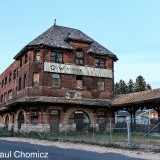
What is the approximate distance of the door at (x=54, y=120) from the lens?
32.3m

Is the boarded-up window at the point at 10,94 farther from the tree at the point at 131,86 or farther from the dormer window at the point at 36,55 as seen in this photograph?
the tree at the point at 131,86

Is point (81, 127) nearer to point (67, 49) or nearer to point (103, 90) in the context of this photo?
point (103, 90)

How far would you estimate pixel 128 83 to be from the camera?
102 metres

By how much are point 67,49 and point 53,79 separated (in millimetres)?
4040

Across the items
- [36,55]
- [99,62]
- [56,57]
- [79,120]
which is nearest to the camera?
[36,55]

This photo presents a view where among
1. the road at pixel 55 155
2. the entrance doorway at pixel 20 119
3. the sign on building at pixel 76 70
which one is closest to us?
the road at pixel 55 155

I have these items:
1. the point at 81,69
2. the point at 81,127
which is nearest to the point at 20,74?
the point at 81,69

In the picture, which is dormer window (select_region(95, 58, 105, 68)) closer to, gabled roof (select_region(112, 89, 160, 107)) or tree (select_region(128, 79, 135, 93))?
gabled roof (select_region(112, 89, 160, 107))

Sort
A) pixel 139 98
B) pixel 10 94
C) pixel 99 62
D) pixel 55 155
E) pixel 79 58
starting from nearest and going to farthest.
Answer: pixel 55 155 → pixel 139 98 → pixel 79 58 → pixel 99 62 → pixel 10 94

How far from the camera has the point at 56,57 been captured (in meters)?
34.2

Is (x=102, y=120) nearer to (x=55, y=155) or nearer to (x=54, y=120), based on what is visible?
(x=54, y=120)

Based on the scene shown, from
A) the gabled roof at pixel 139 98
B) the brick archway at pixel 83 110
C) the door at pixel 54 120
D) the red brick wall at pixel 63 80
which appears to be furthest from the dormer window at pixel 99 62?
the door at pixel 54 120

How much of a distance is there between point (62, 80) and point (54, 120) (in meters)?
4.68

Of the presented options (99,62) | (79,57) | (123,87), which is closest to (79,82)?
(79,57)
